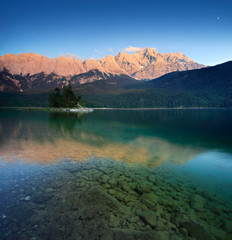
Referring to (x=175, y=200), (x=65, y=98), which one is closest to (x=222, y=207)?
(x=175, y=200)

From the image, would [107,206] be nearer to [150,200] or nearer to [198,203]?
[150,200]

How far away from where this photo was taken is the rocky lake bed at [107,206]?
1145 cm

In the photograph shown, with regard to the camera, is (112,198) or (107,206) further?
(112,198)

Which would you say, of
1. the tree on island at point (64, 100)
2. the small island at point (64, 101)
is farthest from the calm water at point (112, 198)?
the tree on island at point (64, 100)

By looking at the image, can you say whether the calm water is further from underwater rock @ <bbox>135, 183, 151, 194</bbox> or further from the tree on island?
the tree on island

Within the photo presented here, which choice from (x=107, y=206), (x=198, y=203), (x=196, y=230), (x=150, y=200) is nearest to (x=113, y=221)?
(x=107, y=206)

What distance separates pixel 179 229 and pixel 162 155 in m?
20.0

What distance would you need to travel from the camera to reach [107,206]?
14.1 m

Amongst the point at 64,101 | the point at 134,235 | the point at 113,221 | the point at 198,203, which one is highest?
the point at 64,101

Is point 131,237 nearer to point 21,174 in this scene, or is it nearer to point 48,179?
point 48,179

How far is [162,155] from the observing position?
3162cm

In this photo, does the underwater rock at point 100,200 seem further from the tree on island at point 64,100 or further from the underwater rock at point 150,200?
the tree on island at point 64,100

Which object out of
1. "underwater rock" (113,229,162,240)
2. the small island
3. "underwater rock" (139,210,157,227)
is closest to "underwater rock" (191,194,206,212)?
"underwater rock" (139,210,157,227)

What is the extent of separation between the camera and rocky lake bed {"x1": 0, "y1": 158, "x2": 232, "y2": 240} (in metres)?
11.4
